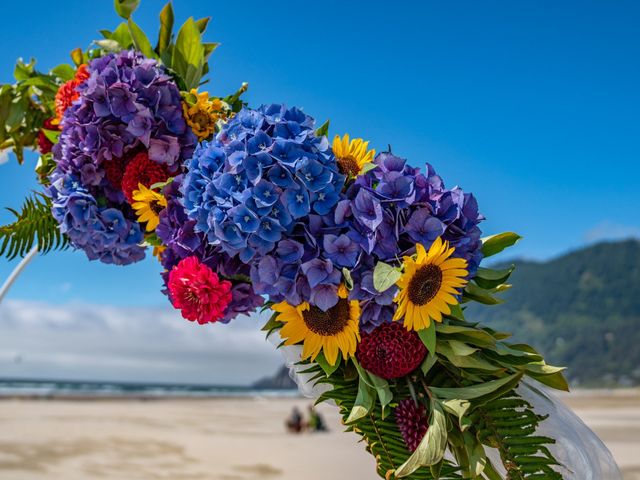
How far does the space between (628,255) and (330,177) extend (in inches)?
5061

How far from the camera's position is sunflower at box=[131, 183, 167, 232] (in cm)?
173

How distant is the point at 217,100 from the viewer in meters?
1.96

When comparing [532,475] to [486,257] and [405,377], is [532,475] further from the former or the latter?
[486,257]

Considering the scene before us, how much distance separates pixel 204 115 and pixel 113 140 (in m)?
0.29

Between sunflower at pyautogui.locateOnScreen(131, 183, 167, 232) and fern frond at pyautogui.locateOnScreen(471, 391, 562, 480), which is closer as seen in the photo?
fern frond at pyautogui.locateOnScreen(471, 391, 562, 480)

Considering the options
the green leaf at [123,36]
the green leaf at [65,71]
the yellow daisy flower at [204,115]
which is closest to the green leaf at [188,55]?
→ the yellow daisy flower at [204,115]

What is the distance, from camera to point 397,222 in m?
1.45

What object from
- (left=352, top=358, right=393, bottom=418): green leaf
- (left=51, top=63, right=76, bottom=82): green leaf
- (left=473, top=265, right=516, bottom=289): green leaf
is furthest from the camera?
(left=51, top=63, right=76, bottom=82): green leaf

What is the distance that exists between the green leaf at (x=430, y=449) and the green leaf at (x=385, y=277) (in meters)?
0.30

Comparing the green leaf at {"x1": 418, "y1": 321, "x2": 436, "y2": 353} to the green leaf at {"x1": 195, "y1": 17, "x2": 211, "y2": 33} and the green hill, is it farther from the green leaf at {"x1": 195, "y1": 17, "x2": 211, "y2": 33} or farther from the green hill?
the green hill

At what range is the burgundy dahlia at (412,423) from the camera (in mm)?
1474

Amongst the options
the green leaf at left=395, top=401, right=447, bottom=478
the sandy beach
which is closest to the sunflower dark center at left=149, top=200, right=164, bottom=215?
the green leaf at left=395, top=401, right=447, bottom=478

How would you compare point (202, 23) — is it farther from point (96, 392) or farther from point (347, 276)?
point (96, 392)

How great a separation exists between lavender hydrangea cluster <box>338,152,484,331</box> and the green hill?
75242mm
